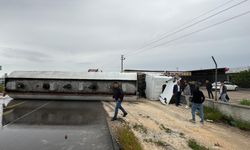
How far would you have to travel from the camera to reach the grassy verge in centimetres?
1433

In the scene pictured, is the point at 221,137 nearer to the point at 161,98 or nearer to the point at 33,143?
the point at 33,143

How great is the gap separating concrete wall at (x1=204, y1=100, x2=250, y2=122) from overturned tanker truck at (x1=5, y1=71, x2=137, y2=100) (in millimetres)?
10870

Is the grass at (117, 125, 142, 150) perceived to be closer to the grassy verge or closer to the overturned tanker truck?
the grassy verge

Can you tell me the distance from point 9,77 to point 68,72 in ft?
17.0

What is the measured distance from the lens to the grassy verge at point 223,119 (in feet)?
→ 47.0

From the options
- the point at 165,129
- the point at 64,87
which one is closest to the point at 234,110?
the point at 165,129

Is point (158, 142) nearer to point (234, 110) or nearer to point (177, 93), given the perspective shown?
point (234, 110)

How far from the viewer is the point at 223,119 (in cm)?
1656

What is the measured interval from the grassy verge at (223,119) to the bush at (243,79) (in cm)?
3389

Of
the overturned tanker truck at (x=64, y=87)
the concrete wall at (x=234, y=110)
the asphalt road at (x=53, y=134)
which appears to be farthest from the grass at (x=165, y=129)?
the overturned tanker truck at (x=64, y=87)

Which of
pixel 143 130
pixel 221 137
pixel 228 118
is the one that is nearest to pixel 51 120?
pixel 143 130

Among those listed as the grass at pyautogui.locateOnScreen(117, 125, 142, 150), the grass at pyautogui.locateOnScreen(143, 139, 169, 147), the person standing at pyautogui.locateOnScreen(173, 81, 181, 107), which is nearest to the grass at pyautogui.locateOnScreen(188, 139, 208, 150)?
the grass at pyautogui.locateOnScreen(143, 139, 169, 147)

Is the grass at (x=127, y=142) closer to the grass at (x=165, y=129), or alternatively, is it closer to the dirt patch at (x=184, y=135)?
the dirt patch at (x=184, y=135)

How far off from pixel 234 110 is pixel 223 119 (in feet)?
3.18
